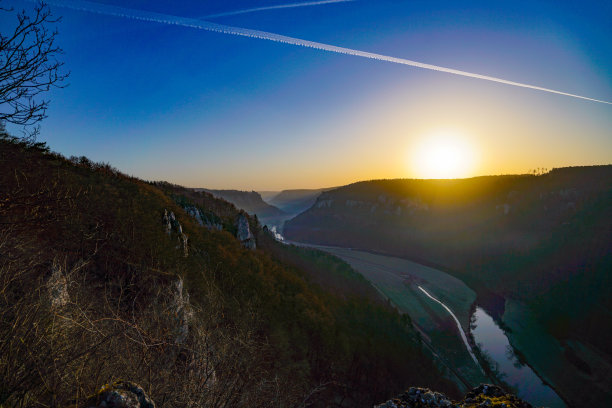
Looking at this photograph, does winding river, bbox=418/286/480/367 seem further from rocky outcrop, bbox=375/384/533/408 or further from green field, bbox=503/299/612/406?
rocky outcrop, bbox=375/384/533/408

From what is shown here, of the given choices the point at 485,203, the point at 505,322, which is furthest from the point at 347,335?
the point at 485,203

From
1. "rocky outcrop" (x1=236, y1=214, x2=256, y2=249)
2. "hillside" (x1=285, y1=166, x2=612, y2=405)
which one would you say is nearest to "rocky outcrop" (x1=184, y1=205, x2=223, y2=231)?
"rocky outcrop" (x1=236, y1=214, x2=256, y2=249)

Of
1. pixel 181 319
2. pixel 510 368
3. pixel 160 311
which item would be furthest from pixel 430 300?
pixel 181 319

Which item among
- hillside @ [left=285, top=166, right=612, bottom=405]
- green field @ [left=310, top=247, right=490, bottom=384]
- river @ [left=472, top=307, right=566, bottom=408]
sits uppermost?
hillside @ [left=285, top=166, right=612, bottom=405]

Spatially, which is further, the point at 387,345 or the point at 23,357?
the point at 387,345

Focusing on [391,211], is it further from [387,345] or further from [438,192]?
[387,345]

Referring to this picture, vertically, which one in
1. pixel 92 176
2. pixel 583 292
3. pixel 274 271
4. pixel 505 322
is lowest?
pixel 505 322
